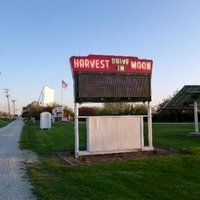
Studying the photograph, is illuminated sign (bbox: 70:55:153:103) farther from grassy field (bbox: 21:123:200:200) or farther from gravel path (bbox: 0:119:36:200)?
gravel path (bbox: 0:119:36:200)

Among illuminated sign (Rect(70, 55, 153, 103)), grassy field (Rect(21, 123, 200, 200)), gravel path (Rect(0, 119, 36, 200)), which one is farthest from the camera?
illuminated sign (Rect(70, 55, 153, 103))

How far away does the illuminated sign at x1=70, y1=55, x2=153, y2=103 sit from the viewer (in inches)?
524

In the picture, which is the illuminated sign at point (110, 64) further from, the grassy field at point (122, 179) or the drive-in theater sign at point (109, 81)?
the grassy field at point (122, 179)

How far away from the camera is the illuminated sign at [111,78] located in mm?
13305

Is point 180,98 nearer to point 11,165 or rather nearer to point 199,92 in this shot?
point 199,92

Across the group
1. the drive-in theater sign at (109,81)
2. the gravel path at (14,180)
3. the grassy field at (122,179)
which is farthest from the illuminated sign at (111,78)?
the gravel path at (14,180)

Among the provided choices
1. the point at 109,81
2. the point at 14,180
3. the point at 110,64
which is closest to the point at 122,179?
the point at 14,180

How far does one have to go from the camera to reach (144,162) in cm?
1164

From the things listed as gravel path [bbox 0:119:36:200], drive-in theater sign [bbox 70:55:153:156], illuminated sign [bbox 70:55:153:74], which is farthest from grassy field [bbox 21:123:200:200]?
illuminated sign [bbox 70:55:153:74]

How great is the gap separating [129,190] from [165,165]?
3.38m

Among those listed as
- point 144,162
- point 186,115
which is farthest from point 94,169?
point 186,115

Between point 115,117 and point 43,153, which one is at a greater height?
point 115,117

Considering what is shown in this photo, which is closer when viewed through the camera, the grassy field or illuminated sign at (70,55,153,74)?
the grassy field

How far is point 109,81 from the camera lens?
13656mm
